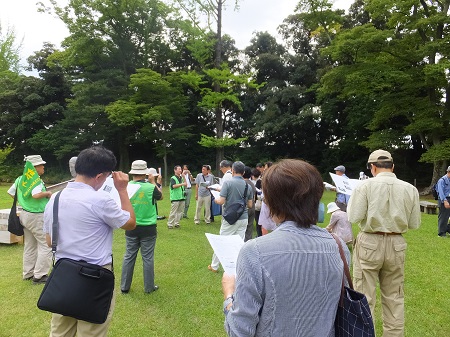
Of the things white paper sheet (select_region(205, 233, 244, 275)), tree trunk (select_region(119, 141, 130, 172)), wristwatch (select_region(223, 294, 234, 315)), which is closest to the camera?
wristwatch (select_region(223, 294, 234, 315))

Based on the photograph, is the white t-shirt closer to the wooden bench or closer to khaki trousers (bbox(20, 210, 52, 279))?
khaki trousers (bbox(20, 210, 52, 279))

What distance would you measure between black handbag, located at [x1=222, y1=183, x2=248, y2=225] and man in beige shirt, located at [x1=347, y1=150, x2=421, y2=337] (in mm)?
2208

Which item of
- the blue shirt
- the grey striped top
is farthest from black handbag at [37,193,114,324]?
the blue shirt

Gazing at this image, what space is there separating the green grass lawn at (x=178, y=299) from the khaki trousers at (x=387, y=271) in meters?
0.61

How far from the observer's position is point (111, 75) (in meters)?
26.2

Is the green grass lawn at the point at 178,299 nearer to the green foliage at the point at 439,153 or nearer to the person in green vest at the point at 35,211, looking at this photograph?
the person in green vest at the point at 35,211

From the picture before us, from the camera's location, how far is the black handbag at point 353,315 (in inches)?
55.9

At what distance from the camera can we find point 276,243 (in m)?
1.36

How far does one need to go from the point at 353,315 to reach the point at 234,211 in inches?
152

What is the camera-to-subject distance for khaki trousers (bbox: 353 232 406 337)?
10.5ft

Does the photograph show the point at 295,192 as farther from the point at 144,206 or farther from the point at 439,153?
the point at 439,153

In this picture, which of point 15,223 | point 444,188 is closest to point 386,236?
point 15,223

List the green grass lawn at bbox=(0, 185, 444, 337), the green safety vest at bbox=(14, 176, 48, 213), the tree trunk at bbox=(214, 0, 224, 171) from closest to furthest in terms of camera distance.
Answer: the green grass lawn at bbox=(0, 185, 444, 337)
the green safety vest at bbox=(14, 176, 48, 213)
the tree trunk at bbox=(214, 0, 224, 171)

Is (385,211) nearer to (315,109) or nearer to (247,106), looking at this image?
(315,109)
